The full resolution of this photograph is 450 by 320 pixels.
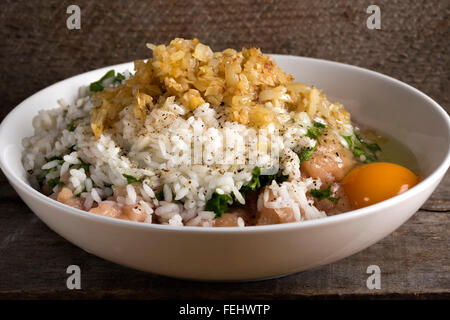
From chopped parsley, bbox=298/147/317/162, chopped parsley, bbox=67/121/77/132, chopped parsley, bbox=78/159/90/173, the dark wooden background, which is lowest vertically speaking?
chopped parsley, bbox=78/159/90/173

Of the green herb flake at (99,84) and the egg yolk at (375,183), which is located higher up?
the green herb flake at (99,84)

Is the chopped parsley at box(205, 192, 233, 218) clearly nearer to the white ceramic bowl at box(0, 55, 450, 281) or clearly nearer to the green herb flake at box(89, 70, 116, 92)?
the white ceramic bowl at box(0, 55, 450, 281)

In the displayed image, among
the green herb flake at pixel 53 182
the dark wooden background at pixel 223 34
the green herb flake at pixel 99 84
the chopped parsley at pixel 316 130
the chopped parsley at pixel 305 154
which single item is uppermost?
the dark wooden background at pixel 223 34

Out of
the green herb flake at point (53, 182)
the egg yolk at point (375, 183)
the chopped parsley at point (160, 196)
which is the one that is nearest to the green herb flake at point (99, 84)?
the green herb flake at point (53, 182)

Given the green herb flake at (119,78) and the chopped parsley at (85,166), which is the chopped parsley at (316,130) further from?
the green herb flake at (119,78)

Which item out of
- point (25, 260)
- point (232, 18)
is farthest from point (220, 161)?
point (232, 18)

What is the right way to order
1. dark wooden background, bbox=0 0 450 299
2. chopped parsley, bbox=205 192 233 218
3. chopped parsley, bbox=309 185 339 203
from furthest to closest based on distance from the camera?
dark wooden background, bbox=0 0 450 299, chopped parsley, bbox=309 185 339 203, chopped parsley, bbox=205 192 233 218

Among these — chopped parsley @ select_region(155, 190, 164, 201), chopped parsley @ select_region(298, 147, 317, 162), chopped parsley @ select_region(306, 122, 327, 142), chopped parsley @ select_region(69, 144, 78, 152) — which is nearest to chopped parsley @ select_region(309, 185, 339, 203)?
chopped parsley @ select_region(298, 147, 317, 162)
